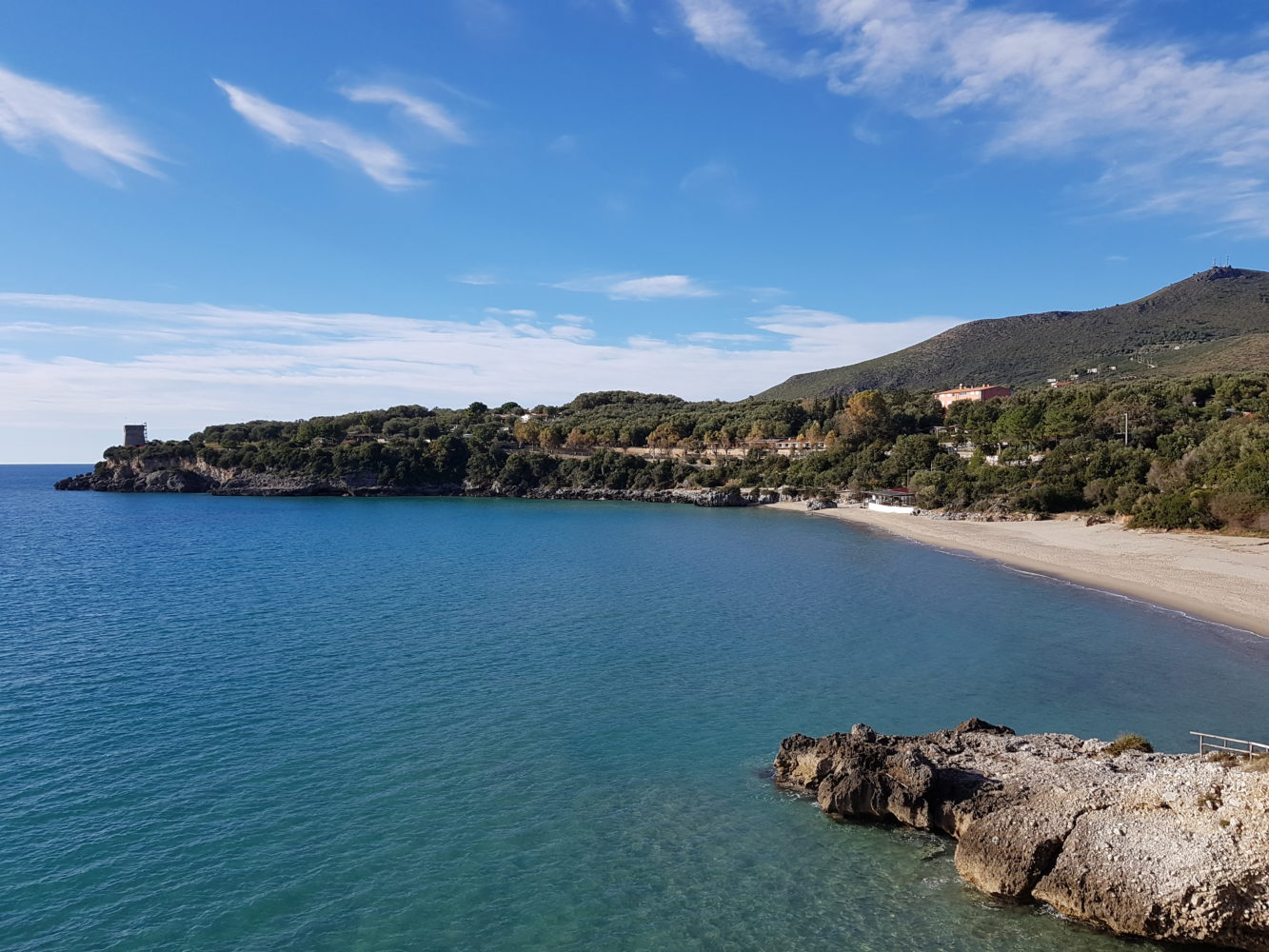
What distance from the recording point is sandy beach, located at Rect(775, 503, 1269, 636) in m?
28.3

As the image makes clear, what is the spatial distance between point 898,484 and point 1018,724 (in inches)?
2390

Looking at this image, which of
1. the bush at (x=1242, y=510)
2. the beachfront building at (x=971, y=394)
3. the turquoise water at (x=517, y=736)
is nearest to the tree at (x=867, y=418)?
the beachfront building at (x=971, y=394)

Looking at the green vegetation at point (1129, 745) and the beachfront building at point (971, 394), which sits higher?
the beachfront building at point (971, 394)

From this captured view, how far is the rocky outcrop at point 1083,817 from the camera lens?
394 inches

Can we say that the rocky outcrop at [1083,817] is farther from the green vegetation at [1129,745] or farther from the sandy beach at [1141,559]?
the sandy beach at [1141,559]

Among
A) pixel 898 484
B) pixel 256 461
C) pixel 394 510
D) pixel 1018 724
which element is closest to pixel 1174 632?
pixel 1018 724

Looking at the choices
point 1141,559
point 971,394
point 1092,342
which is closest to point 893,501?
point 1141,559

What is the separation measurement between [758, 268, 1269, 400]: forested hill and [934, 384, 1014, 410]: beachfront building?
15352mm

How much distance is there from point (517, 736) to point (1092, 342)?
13937cm

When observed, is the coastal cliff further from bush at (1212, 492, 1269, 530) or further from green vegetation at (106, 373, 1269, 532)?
bush at (1212, 492, 1269, 530)

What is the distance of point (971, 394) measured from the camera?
96.3 m

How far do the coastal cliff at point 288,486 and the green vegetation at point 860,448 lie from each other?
721 millimetres

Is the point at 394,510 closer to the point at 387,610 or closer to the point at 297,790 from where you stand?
the point at 387,610

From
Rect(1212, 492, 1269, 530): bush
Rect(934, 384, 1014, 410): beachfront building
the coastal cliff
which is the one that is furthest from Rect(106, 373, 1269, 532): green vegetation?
Rect(934, 384, 1014, 410): beachfront building
